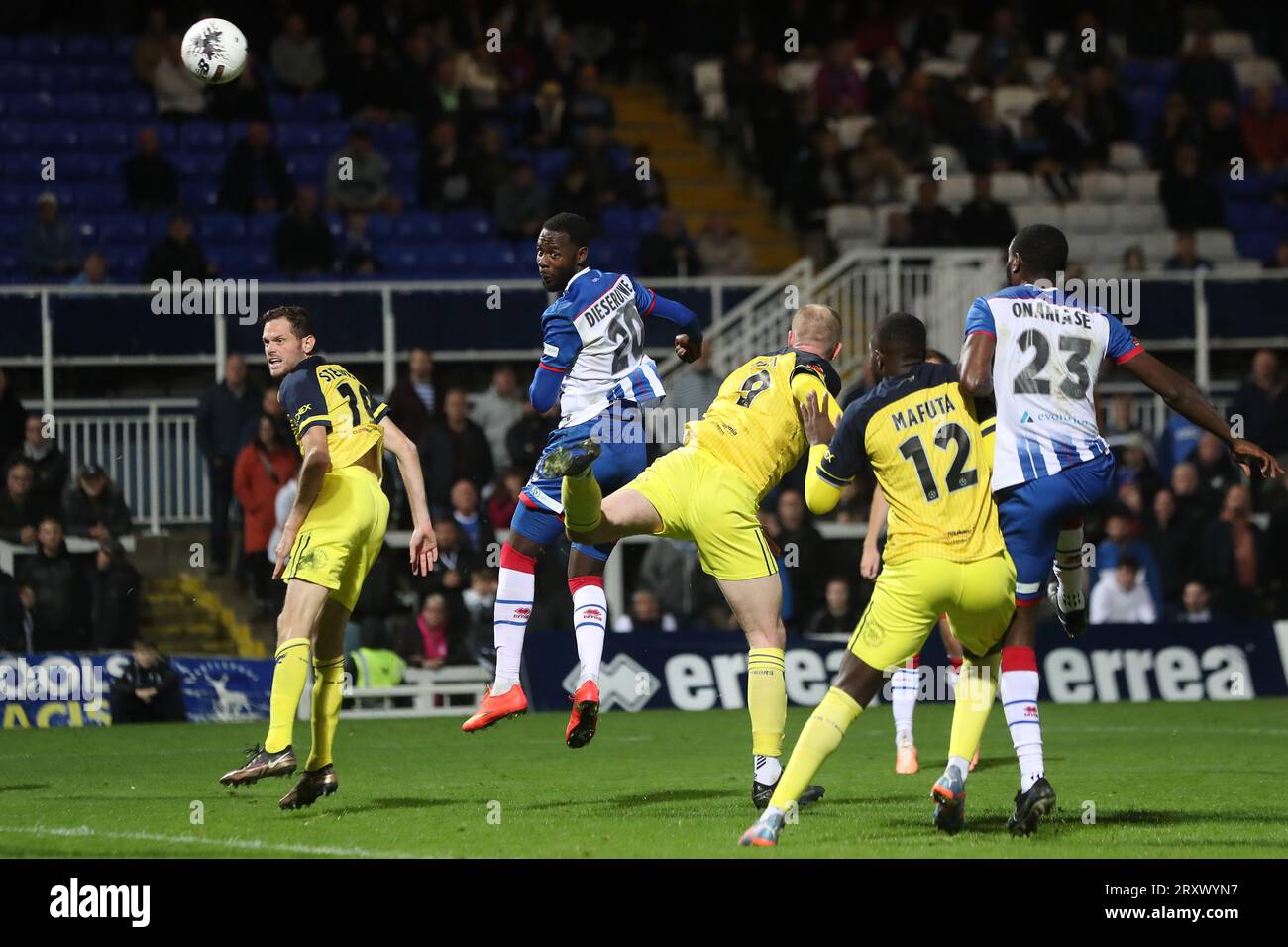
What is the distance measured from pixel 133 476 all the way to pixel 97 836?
33.9 ft

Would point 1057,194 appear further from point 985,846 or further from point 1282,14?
point 985,846

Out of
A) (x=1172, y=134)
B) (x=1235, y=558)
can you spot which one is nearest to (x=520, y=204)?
(x=1235, y=558)

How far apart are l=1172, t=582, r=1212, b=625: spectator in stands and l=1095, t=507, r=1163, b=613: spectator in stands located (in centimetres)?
29

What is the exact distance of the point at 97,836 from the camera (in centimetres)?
792

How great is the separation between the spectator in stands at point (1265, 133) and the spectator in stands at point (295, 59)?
36.8 feet

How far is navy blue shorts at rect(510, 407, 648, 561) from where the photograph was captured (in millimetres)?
9828

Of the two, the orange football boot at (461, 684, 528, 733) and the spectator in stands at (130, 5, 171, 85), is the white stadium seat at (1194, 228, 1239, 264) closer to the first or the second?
the spectator in stands at (130, 5, 171, 85)

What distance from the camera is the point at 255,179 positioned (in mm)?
19953

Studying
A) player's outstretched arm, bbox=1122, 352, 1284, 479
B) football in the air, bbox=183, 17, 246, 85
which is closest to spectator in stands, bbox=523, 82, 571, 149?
football in the air, bbox=183, 17, 246, 85

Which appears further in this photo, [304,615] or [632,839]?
[304,615]

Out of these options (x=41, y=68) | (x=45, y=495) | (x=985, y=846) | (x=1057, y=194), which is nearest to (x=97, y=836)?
(x=985, y=846)

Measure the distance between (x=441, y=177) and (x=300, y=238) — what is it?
2.18 metres

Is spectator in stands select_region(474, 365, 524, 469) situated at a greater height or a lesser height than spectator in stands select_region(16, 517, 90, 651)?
greater

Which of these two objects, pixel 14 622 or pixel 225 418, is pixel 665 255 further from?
pixel 14 622
